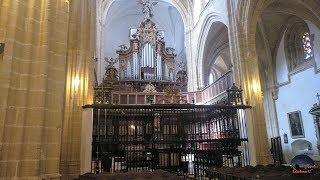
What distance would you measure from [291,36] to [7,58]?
18920 millimetres

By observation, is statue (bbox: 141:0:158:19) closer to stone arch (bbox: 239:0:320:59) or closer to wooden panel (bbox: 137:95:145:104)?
wooden panel (bbox: 137:95:145:104)

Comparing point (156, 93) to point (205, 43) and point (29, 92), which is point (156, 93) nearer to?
point (205, 43)

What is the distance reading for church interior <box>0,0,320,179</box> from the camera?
4355 millimetres

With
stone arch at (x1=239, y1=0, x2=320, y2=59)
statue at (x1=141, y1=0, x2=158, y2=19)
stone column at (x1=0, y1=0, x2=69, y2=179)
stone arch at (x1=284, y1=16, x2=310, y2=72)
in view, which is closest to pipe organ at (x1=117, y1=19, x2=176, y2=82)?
statue at (x1=141, y1=0, x2=158, y2=19)

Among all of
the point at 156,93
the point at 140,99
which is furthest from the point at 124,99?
the point at 156,93

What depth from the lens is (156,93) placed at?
56.4 feet

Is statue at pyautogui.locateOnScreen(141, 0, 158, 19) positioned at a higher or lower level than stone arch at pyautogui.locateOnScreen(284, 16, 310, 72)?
higher

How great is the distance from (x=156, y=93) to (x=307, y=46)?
10545mm

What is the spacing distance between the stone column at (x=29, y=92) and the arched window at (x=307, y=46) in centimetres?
1653

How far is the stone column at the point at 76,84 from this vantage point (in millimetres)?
8609

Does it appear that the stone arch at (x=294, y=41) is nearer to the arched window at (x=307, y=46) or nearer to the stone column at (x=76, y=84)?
the arched window at (x=307, y=46)

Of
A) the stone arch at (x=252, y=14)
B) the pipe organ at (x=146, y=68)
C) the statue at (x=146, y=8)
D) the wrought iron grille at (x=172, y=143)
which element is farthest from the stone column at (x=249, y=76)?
the statue at (x=146, y=8)

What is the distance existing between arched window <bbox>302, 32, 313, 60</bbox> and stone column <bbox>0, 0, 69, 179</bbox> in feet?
54.2

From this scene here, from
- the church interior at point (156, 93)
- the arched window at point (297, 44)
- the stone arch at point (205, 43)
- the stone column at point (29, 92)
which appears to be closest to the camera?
the stone column at point (29, 92)
